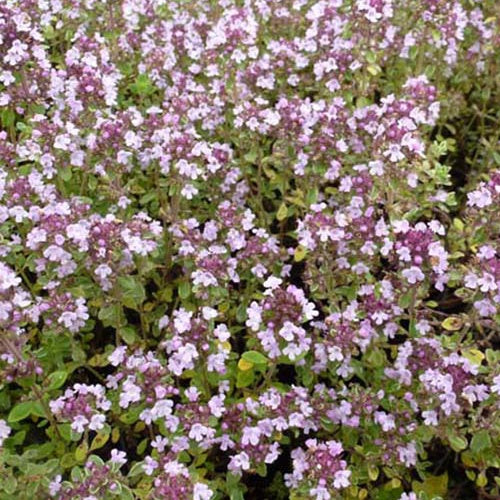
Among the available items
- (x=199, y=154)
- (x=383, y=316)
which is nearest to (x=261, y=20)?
(x=199, y=154)

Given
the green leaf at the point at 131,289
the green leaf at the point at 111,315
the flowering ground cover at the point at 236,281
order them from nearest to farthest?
1. the flowering ground cover at the point at 236,281
2. the green leaf at the point at 131,289
3. the green leaf at the point at 111,315

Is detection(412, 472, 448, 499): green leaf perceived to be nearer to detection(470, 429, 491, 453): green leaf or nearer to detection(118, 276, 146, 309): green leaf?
detection(470, 429, 491, 453): green leaf

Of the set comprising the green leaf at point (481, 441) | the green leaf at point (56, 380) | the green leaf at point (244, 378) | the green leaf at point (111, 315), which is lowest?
the green leaf at point (56, 380)

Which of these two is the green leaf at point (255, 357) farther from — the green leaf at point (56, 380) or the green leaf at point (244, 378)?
the green leaf at point (56, 380)

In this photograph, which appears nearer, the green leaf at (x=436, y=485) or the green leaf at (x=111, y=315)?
the green leaf at (x=111, y=315)

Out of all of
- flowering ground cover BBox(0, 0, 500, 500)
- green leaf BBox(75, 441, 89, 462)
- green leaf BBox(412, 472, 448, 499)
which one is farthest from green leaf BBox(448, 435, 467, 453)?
green leaf BBox(75, 441, 89, 462)

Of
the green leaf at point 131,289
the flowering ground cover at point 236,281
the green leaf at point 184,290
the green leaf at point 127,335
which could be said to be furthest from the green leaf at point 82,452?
the green leaf at point 184,290
